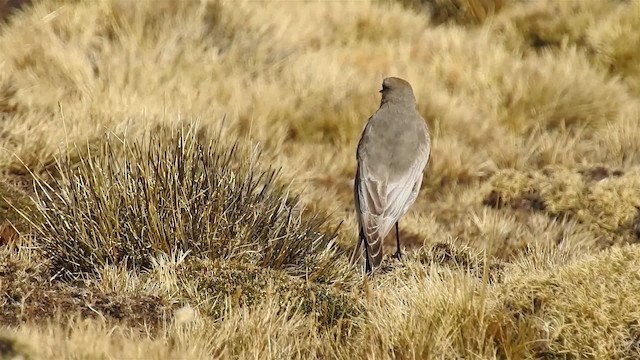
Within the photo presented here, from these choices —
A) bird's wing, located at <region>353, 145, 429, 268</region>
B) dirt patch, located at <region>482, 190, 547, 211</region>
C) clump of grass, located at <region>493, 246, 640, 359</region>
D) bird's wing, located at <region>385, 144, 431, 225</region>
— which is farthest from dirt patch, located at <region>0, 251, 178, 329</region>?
dirt patch, located at <region>482, 190, 547, 211</region>

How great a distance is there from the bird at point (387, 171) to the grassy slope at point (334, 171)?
21 centimetres

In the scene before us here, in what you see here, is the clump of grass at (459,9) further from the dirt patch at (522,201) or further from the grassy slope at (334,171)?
the dirt patch at (522,201)

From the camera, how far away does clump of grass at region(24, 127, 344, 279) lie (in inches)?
214

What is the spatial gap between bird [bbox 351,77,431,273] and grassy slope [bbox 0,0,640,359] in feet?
0.69

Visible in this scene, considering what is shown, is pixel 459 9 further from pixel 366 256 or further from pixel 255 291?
pixel 255 291

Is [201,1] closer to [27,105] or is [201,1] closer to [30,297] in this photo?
[27,105]

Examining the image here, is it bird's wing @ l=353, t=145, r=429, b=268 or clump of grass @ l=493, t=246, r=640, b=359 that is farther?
bird's wing @ l=353, t=145, r=429, b=268

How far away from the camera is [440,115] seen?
33.1 feet

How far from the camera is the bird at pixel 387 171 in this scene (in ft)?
20.8

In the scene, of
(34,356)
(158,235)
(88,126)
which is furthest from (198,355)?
(88,126)

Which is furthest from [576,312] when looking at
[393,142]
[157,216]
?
[393,142]

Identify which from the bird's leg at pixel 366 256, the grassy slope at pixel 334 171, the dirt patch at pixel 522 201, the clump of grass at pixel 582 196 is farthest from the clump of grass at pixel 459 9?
the bird's leg at pixel 366 256

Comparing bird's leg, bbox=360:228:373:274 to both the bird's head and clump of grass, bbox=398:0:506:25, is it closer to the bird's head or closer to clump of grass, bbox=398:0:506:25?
the bird's head

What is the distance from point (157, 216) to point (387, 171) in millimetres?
1641
